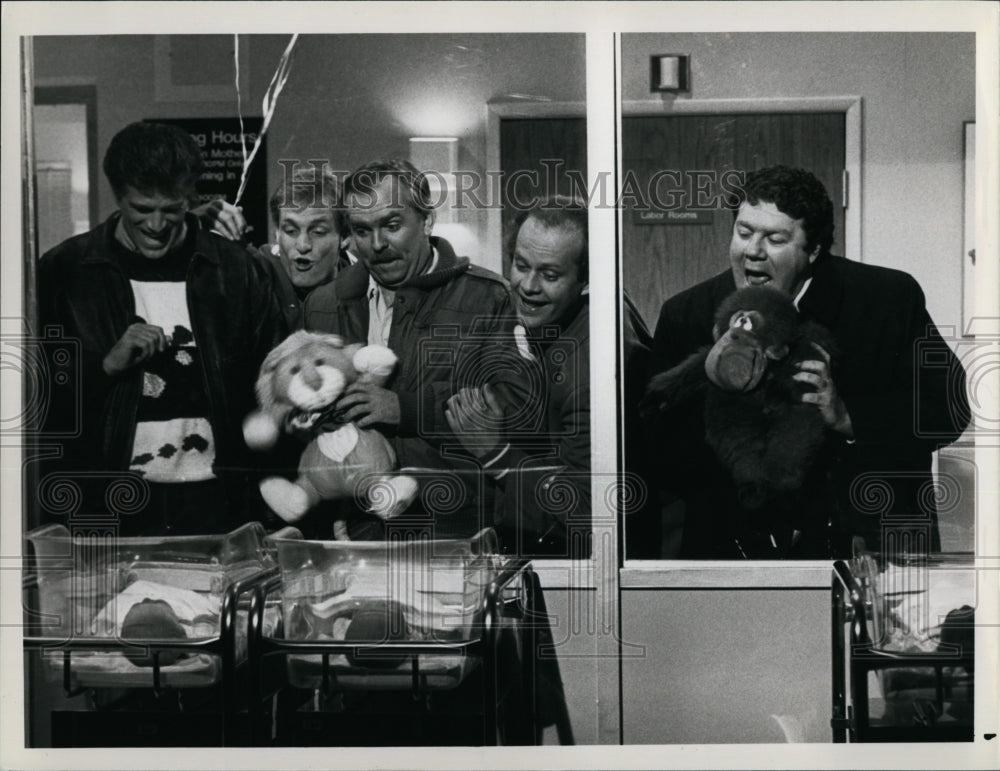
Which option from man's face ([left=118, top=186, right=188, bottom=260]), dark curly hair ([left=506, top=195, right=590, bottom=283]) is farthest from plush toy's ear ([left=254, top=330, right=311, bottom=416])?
dark curly hair ([left=506, top=195, right=590, bottom=283])

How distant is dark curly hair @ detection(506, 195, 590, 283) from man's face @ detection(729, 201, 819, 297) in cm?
40

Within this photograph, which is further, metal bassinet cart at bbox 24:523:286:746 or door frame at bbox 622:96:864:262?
metal bassinet cart at bbox 24:523:286:746

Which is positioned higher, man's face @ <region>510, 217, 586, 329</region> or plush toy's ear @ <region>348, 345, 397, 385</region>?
man's face @ <region>510, 217, 586, 329</region>

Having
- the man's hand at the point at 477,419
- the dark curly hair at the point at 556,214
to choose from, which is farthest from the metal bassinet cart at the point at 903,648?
the dark curly hair at the point at 556,214

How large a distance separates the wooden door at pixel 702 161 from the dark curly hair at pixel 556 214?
114 millimetres

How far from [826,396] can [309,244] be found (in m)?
1.44

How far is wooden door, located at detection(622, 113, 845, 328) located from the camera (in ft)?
10.5

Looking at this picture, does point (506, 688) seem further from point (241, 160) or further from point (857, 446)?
point (241, 160)

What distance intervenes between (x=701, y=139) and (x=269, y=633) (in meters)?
1.75

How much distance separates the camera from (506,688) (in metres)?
3.34

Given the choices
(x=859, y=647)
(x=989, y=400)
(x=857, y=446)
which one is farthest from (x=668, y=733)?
(x=989, y=400)

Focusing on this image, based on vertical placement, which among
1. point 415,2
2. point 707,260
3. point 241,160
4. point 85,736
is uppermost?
point 415,2

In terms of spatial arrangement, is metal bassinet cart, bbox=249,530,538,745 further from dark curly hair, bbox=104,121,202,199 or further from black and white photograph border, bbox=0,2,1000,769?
dark curly hair, bbox=104,121,202,199

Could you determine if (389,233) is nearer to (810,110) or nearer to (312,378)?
(312,378)
